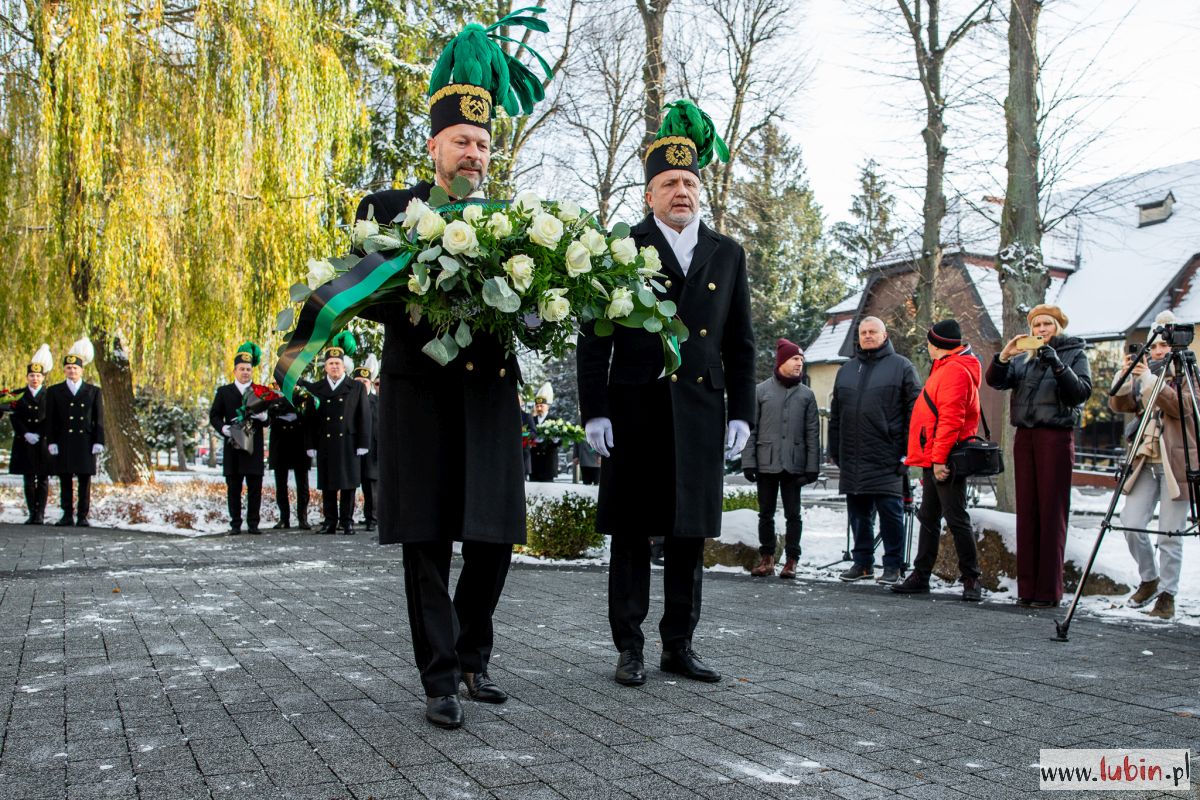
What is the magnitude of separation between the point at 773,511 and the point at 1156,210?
34.8 m

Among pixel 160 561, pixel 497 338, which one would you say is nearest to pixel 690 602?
pixel 497 338

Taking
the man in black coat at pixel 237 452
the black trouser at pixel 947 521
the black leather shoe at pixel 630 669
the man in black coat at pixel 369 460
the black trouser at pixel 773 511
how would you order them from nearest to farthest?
the black leather shoe at pixel 630 669 → the black trouser at pixel 947 521 → the black trouser at pixel 773 511 → the man in black coat at pixel 237 452 → the man in black coat at pixel 369 460

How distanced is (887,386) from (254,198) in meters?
10.5

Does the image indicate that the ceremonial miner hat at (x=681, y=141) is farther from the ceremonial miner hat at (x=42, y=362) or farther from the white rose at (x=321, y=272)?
the ceremonial miner hat at (x=42, y=362)

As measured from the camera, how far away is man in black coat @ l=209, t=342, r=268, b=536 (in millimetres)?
12844

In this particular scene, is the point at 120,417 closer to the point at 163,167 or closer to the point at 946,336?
the point at 163,167

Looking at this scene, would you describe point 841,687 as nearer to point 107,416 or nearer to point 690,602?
point 690,602

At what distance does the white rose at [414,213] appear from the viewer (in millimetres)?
3744

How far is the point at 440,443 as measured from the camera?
13.3 ft

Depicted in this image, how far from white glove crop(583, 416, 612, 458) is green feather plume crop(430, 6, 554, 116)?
138 cm

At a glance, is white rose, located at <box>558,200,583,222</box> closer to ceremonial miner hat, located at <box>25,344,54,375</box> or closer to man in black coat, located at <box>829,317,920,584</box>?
man in black coat, located at <box>829,317,920,584</box>

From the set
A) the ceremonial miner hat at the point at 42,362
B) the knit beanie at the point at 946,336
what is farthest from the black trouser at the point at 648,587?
the ceremonial miner hat at the point at 42,362

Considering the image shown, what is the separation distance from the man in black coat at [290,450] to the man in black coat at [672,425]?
923 cm

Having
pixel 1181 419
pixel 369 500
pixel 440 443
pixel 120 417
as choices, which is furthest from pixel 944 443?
pixel 120 417
